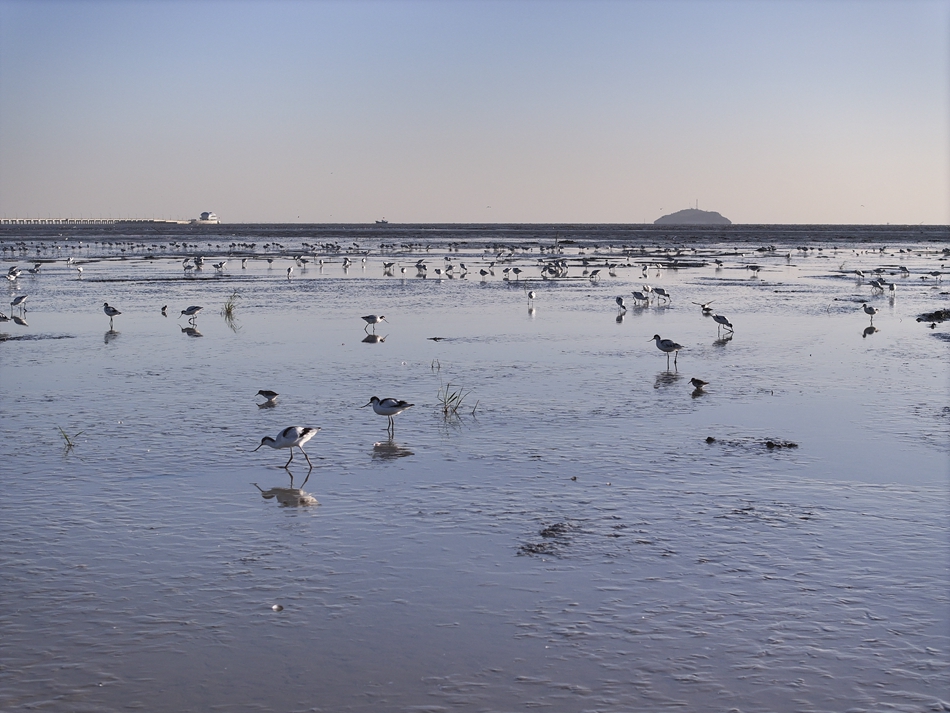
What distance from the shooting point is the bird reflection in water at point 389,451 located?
10.8 m

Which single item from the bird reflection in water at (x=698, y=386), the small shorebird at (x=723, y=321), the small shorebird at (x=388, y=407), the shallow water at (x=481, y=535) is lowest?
the shallow water at (x=481, y=535)

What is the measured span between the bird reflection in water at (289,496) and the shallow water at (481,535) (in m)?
0.13

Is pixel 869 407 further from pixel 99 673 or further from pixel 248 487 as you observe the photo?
pixel 99 673

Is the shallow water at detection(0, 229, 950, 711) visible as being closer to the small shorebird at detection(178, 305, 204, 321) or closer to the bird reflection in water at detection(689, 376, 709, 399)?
the bird reflection in water at detection(689, 376, 709, 399)

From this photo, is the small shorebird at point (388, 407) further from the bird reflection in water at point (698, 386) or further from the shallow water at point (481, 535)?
the bird reflection in water at point (698, 386)

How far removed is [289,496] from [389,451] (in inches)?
75.4

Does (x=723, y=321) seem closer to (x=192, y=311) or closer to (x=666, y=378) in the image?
(x=666, y=378)

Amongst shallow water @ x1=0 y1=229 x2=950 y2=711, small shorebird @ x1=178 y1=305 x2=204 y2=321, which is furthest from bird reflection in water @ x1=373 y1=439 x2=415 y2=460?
small shorebird @ x1=178 y1=305 x2=204 y2=321

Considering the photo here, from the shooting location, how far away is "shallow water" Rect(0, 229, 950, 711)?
19.2 feet

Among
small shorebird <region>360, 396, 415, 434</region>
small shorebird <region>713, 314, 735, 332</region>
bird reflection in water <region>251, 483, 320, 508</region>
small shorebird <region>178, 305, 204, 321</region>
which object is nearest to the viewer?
bird reflection in water <region>251, 483, 320, 508</region>

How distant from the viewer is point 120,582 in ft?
23.6

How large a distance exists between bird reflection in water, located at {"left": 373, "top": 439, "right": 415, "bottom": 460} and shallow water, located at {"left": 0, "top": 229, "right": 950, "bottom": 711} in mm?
201

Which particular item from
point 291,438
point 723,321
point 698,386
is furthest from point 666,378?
point 291,438

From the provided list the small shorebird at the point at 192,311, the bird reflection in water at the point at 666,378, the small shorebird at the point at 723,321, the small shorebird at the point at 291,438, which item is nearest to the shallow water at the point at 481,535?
the bird reflection in water at the point at 666,378
